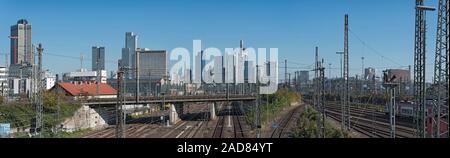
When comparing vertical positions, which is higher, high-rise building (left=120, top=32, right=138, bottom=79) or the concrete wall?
high-rise building (left=120, top=32, right=138, bottom=79)

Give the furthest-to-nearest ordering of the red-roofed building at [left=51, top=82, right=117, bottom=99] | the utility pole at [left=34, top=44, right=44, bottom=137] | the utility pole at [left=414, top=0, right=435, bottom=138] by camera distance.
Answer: the red-roofed building at [left=51, top=82, right=117, bottom=99] < the utility pole at [left=34, top=44, right=44, bottom=137] < the utility pole at [left=414, top=0, right=435, bottom=138]

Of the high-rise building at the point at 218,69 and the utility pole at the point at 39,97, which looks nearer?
the utility pole at the point at 39,97

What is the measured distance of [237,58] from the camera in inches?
1528

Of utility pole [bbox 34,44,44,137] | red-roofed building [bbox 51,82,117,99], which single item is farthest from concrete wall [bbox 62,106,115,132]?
utility pole [bbox 34,44,44,137]

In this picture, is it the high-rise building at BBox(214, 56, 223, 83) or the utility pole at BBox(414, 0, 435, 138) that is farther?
the high-rise building at BBox(214, 56, 223, 83)

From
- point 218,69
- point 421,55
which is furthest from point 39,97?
point 218,69

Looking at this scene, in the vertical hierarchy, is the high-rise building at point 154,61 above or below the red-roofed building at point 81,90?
above

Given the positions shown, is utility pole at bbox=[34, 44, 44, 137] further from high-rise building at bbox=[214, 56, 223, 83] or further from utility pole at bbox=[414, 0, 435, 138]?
high-rise building at bbox=[214, 56, 223, 83]

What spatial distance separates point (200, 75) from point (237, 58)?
6796 mm

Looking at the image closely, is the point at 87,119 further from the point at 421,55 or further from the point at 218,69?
the point at 421,55

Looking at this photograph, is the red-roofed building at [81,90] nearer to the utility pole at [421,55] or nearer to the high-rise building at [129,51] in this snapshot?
the high-rise building at [129,51]

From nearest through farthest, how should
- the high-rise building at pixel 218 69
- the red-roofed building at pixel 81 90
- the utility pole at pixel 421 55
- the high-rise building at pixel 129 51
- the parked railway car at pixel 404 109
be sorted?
the utility pole at pixel 421 55
the parked railway car at pixel 404 109
the red-roofed building at pixel 81 90
the high-rise building at pixel 218 69
the high-rise building at pixel 129 51

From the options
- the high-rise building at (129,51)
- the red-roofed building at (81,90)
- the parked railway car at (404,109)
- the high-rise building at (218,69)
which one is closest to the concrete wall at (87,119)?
the red-roofed building at (81,90)
